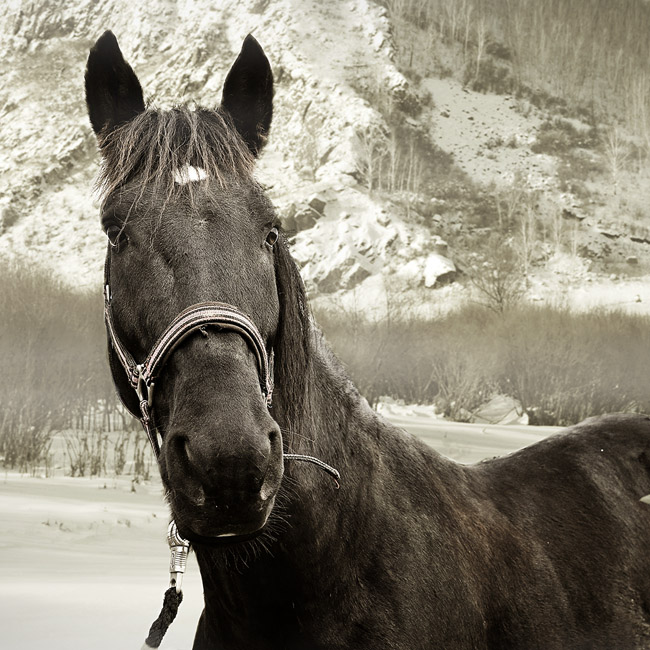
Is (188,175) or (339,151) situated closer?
(188,175)

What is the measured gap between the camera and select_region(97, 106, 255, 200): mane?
1.81m

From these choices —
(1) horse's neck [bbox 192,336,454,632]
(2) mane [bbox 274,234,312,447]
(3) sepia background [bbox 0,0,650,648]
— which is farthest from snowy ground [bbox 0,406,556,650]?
(2) mane [bbox 274,234,312,447]

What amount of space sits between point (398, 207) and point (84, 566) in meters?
22.6

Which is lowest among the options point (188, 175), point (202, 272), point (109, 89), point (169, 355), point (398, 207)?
point (398, 207)

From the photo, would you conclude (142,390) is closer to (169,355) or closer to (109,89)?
(169,355)

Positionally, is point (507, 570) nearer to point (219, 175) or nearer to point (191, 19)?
point (219, 175)

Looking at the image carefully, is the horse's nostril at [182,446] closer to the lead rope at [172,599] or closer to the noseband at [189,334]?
the noseband at [189,334]

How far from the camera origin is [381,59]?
3067 cm

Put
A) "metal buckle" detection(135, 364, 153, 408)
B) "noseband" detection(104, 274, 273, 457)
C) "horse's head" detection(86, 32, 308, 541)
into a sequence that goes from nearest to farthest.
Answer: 1. "horse's head" detection(86, 32, 308, 541)
2. "noseband" detection(104, 274, 273, 457)
3. "metal buckle" detection(135, 364, 153, 408)

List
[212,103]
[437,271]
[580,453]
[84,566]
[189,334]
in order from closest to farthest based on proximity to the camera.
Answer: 1. [189,334]
2. [580,453]
3. [84,566]
4. [437,271]
5. [212,103]

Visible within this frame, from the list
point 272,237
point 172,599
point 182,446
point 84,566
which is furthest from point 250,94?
point 84,566

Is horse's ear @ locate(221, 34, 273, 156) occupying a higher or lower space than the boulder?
higher

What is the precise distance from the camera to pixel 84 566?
5.02 meters

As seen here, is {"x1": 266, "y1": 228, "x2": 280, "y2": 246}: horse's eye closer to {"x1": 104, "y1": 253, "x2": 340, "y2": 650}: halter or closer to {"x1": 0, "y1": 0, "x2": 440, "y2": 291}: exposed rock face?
{"x1": 104, "y1": 253, "x2": 340, "y2": 650}: halter
